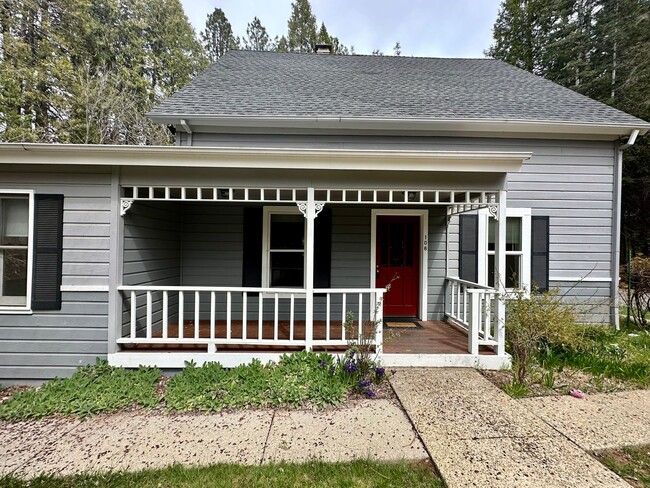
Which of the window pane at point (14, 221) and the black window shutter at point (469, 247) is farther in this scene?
the black window shutter at point (469, 247)

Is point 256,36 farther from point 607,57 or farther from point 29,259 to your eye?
point 29,259

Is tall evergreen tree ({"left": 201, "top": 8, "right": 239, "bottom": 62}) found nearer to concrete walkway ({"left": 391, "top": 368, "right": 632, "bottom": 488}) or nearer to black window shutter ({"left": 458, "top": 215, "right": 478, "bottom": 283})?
black window shutter ({"left": 458, "top": 215, "right": 478, "bottom": 283})

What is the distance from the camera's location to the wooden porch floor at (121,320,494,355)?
4.21 metres

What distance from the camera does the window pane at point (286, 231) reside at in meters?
5.93

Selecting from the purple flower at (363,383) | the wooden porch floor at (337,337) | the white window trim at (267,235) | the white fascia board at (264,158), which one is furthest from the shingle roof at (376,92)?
the purple flower at (363,383)

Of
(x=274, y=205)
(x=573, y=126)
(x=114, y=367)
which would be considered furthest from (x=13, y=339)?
(x=573, y=126)

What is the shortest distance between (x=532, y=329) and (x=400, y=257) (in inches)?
103

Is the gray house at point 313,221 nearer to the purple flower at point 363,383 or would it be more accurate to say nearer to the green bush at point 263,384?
the green bush at point 263,384

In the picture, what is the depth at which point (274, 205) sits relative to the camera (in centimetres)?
583

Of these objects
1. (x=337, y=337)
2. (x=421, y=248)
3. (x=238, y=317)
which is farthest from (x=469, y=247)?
(x=238, y=317)

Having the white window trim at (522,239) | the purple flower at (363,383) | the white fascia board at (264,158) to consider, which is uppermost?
the white fascia board at (264,158)

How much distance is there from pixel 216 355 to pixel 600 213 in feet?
23.0

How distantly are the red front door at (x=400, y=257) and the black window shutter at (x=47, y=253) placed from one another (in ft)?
15.7

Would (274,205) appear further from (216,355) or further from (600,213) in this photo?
(600,213)
